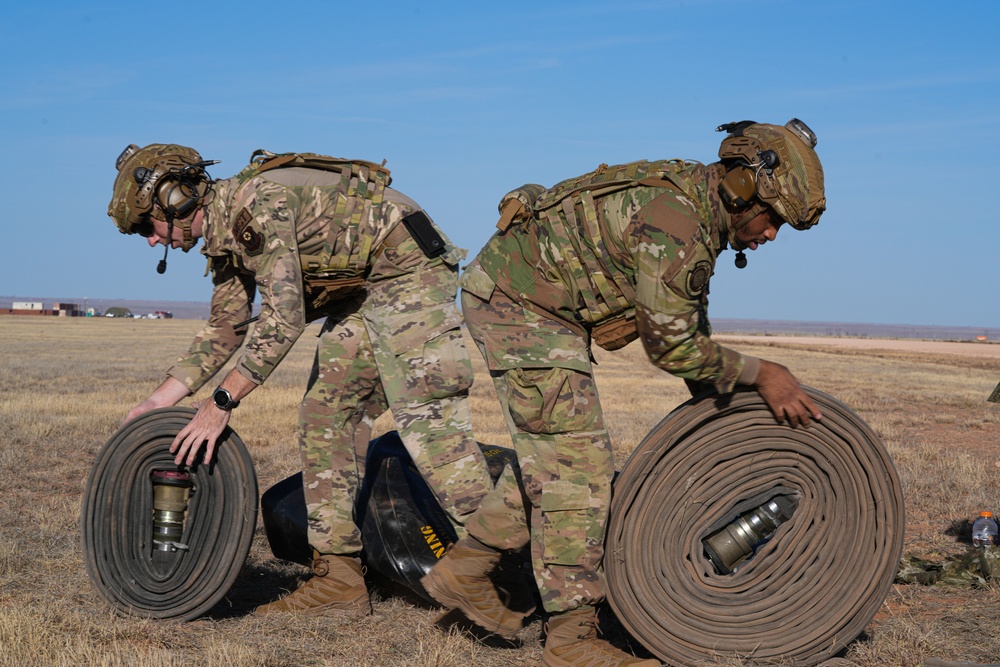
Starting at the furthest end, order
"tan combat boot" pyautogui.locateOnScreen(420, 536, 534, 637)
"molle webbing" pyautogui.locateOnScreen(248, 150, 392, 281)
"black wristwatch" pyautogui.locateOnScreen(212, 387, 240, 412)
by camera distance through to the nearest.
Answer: "molle webbing" pyautogui.locateOnScreen(248, 150, 392, 281), "black wristwatch" pyautogui.locateOnScreen(212, 387, 240, 412), "tan combat boot" pyautogui.locateOnScreen(420, 536, 534, 637)

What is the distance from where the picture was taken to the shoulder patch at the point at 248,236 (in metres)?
4.61

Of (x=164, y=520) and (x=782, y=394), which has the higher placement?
(x=782, y=394)

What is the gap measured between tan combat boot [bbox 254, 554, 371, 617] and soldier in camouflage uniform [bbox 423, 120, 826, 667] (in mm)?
788

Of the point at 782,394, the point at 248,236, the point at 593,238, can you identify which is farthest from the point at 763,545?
the point at 248,236

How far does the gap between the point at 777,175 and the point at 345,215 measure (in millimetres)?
2115

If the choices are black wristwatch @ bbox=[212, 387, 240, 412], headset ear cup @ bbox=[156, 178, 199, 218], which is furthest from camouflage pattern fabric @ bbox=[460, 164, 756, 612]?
headset ear cup @ bbox=[156, 178, 199, 218]

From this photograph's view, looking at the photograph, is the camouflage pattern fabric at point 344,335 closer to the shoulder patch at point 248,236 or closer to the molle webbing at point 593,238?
the shoulder patch at point 248,236

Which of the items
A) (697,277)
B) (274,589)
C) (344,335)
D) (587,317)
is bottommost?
(274,589)

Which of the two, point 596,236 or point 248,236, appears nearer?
point 596,236

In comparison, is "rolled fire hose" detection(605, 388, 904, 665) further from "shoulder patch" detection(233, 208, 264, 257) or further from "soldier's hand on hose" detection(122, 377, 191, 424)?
"soldier's hand on hose" detection(122, 377, 191, 424)

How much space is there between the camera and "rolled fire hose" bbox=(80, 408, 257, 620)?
15.3ft

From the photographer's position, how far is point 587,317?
4.18 meters

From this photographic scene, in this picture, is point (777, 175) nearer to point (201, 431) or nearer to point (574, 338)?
point (574, 338)

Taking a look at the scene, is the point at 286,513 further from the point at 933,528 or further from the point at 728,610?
the point at 933,528
